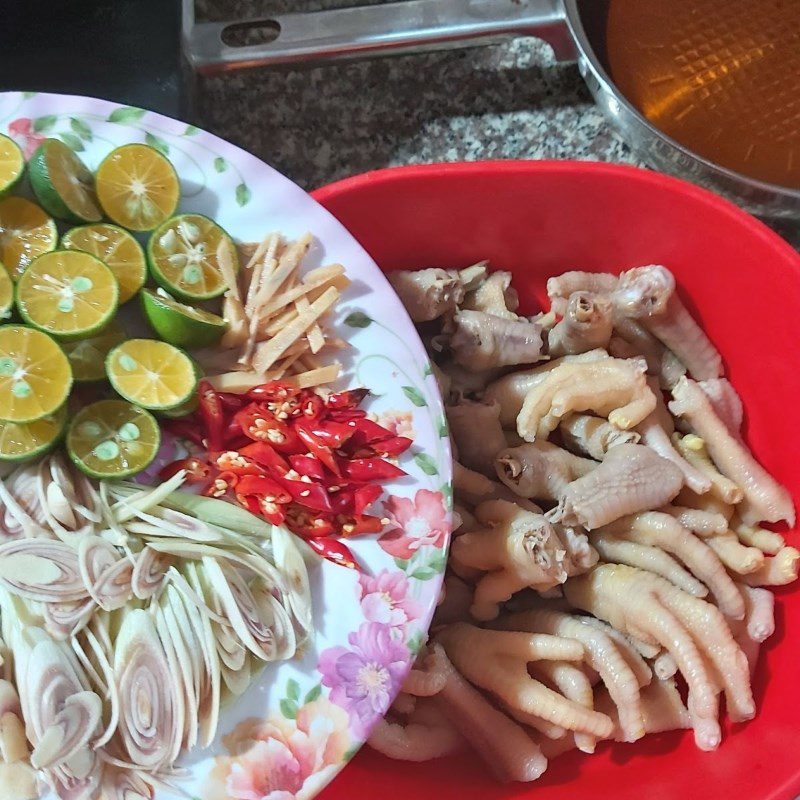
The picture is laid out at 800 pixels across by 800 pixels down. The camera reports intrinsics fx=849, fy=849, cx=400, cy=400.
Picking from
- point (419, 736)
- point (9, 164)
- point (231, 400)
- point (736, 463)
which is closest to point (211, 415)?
point (231, 400)

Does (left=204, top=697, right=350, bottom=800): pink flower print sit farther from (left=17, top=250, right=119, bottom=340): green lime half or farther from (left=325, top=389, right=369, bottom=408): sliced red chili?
(left=17, top=250, right=119, bottom=340): green lime half

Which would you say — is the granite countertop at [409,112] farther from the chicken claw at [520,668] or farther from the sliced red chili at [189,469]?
the chicken claw at [520,668]

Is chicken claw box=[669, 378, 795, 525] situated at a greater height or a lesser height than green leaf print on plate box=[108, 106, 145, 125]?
lesser

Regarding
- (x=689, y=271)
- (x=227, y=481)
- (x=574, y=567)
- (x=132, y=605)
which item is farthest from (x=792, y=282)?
(x=132, y=605)

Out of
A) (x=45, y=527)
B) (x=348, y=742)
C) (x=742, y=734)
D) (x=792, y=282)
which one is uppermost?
(x=792, y=282)

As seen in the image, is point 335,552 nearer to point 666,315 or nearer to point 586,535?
point 586,535

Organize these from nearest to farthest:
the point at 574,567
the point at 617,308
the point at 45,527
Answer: the point at 45,527
the point at 574,567
the point at 617,308

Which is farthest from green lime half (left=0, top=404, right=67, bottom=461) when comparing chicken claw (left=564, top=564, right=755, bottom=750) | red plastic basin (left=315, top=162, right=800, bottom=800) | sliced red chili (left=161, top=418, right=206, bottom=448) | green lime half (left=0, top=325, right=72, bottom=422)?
chicken claw (left=564, top=564, right=755, bottom=750)

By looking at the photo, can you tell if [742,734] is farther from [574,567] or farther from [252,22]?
[252,22]
